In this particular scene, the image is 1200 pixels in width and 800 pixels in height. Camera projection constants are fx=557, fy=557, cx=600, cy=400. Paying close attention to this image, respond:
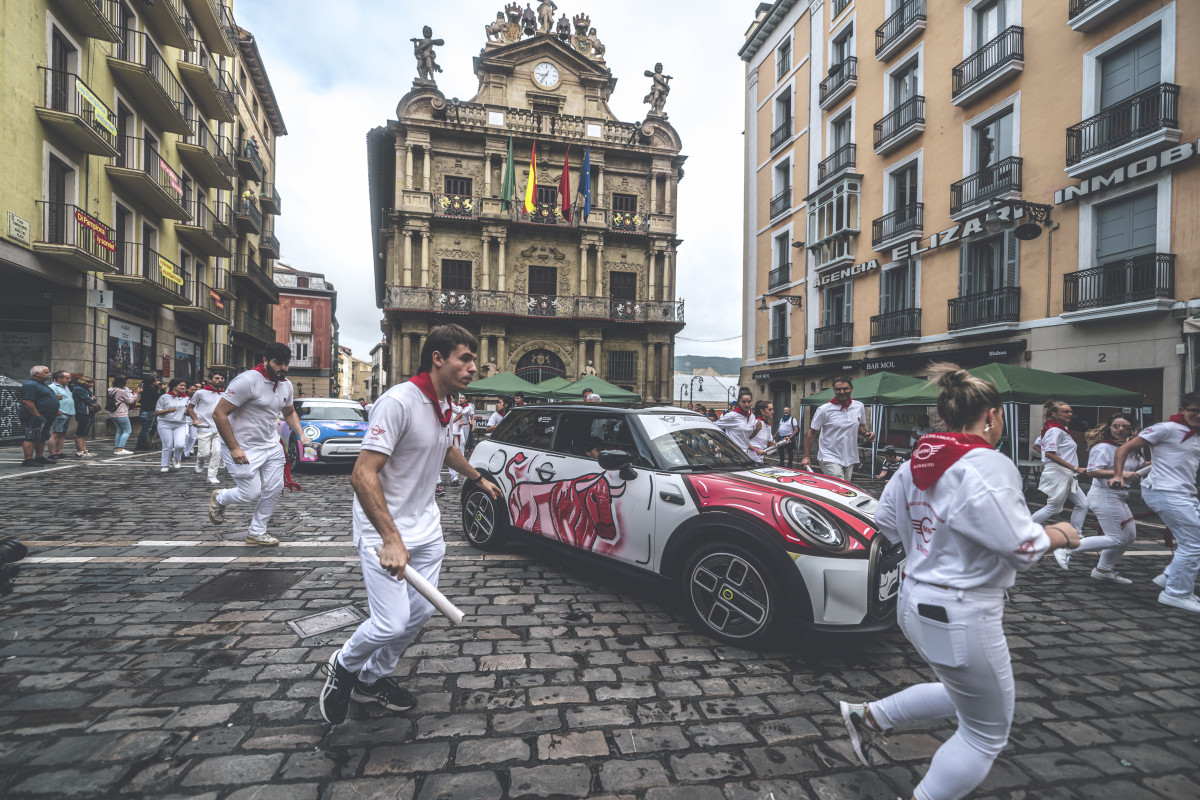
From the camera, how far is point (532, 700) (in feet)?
9.40

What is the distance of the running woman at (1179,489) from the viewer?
447cm

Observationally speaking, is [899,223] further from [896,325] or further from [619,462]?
[619,462]

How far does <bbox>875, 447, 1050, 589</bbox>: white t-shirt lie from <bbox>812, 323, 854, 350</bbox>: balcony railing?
20.5m

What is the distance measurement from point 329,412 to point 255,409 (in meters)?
7.29

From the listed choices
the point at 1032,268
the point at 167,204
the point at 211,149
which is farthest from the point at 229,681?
the point at 211,149

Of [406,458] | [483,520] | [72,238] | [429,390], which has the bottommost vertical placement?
[483,520]

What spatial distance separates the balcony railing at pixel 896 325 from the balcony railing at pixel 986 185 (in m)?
→ 3.22

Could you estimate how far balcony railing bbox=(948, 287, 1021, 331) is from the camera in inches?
587

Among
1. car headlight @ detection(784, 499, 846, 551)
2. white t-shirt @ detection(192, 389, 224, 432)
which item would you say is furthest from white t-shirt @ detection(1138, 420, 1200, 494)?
white t-shirt @ detection(192, 389, 224, 432)

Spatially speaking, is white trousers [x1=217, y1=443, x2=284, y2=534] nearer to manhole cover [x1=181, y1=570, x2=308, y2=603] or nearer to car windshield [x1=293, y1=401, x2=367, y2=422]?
manhole cover [x1=181, y1=570, x2=308, y2=603]

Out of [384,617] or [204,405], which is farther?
[204,405]

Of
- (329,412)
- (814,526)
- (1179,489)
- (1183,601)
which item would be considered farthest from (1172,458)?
(329,412)

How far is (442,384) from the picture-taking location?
273 centimetres

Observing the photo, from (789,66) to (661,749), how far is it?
29.7m
